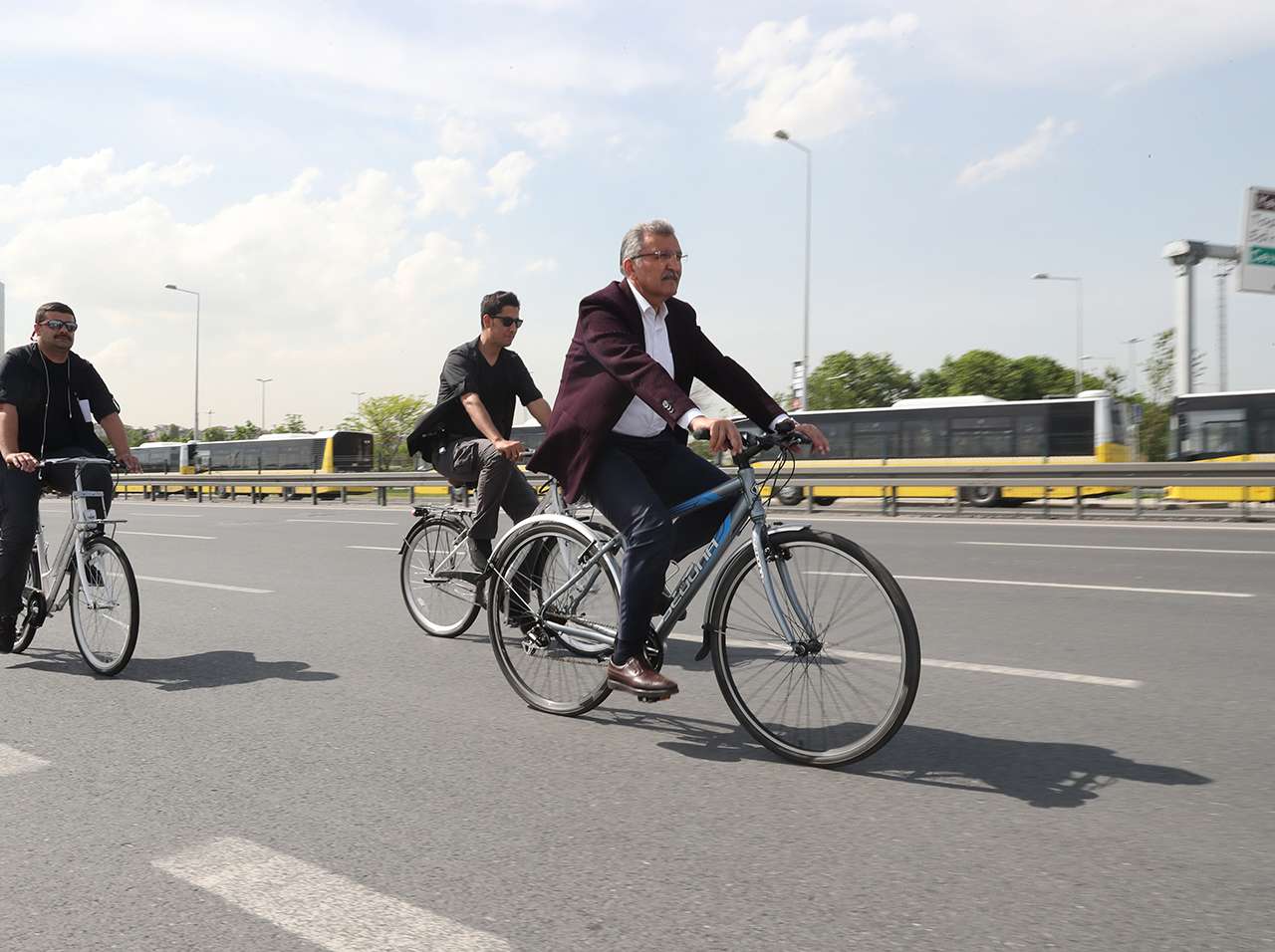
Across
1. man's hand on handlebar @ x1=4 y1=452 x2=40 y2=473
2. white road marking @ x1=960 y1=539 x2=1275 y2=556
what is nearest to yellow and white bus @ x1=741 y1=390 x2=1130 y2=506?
white road marking @ x1=960 y1=539 x2=1275 y2=556

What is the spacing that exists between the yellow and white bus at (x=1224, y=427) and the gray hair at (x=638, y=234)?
80.5 feet

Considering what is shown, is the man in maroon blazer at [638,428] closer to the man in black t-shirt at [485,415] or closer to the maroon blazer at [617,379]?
the maroon blazer at [617,379]

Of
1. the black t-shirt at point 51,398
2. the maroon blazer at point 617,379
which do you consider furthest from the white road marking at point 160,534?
the maroon blazer at point 617,379

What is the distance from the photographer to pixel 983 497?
1008 inches

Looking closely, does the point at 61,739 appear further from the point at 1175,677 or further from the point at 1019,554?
the point at 1019,554

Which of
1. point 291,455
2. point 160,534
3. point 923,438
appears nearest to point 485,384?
point 160,534

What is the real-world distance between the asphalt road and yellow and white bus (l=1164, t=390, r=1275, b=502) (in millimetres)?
21553

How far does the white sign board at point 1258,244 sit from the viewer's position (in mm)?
27000

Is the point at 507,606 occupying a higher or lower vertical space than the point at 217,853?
higher

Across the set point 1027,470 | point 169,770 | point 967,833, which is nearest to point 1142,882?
point 967,833

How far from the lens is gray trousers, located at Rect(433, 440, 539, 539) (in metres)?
6.20

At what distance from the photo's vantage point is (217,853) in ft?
9.71

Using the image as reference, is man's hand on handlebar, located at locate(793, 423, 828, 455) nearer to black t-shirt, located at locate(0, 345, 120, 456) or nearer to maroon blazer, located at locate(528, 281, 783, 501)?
maroon blazer, located at locate(528, 281, 783, 501)

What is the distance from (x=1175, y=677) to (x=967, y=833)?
2.48 meters
